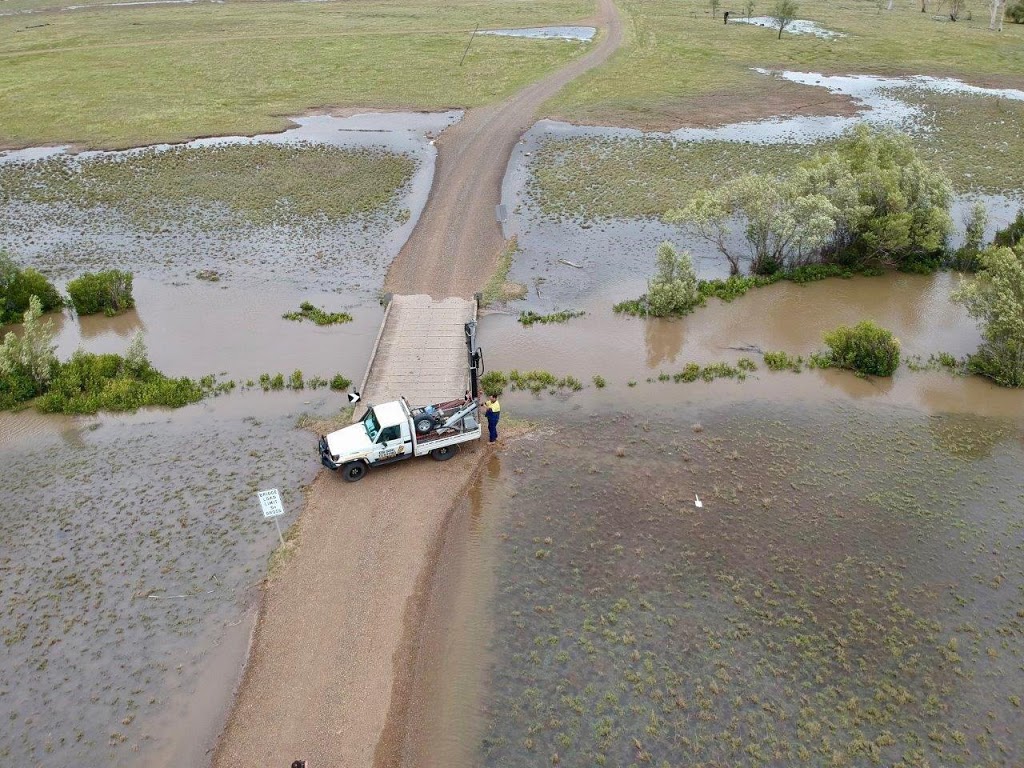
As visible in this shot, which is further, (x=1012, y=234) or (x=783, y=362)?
(x=1012, y=234)

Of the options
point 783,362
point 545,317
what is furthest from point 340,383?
point 783,362

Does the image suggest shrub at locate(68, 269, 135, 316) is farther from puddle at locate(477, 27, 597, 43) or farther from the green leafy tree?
puddle at locate(477, 27, 597, 43)

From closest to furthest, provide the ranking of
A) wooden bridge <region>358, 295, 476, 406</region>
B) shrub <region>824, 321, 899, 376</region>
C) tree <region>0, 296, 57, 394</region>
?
wooden bridge <region>358, 295, 476, 406</region>, tree <region>0, 296, 57, 394</region>, shrub <region>824, 321, 899, 376</region>

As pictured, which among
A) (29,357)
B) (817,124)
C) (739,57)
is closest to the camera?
(29,357)

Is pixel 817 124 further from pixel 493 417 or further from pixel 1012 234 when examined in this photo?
pixel 493 417

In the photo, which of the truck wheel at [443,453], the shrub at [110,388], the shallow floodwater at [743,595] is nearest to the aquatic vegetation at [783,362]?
the shallow floodwater at [743,595]

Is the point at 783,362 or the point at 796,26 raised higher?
the point at 796,26

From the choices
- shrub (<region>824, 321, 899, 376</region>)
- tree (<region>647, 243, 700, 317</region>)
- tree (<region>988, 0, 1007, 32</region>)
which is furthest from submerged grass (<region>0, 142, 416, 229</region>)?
tree (<region>988, 0, 1007, 32</region>)

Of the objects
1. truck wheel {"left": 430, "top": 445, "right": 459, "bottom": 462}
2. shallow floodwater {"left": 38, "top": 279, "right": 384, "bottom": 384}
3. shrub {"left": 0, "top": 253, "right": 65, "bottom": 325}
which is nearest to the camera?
truck wheel {"left": 430, "top": 445, "right": 459, "bottom": 462}
